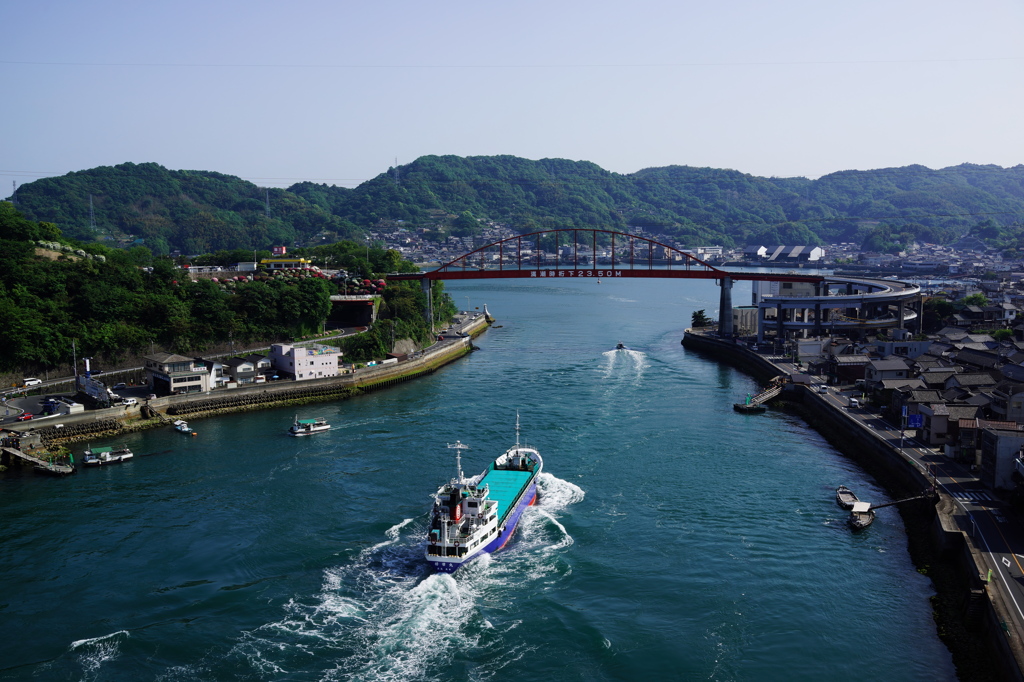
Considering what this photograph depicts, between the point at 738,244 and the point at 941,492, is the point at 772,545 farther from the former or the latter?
the point at 738,244

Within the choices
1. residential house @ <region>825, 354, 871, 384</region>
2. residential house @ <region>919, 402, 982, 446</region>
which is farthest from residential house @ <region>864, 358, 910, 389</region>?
residential house @ <region>919, 402, 982, 446</region>

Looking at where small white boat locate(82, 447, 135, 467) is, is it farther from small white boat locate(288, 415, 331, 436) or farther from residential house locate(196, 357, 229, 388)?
residential house locate(196, 357, 229, 388)

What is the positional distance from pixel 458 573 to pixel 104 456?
39.7 feet

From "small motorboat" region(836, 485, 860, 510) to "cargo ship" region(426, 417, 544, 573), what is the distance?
22.7 ft

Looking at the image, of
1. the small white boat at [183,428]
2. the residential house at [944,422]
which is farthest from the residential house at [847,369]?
the small white boat at [183,428]

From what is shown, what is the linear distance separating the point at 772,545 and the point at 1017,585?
4.19m

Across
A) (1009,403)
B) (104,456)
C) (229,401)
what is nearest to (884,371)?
(1009,403)

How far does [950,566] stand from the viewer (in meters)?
13.9

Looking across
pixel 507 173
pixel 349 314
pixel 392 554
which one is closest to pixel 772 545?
pixel 392 554

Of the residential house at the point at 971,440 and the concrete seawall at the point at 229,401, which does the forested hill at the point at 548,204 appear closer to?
the concrete seawall at the point at 229,401

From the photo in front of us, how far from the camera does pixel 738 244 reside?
434 feet

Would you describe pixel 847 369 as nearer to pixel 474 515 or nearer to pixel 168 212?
pixel 474 515

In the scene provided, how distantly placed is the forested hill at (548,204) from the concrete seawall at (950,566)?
296 ft

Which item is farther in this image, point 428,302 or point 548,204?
point 548,204
